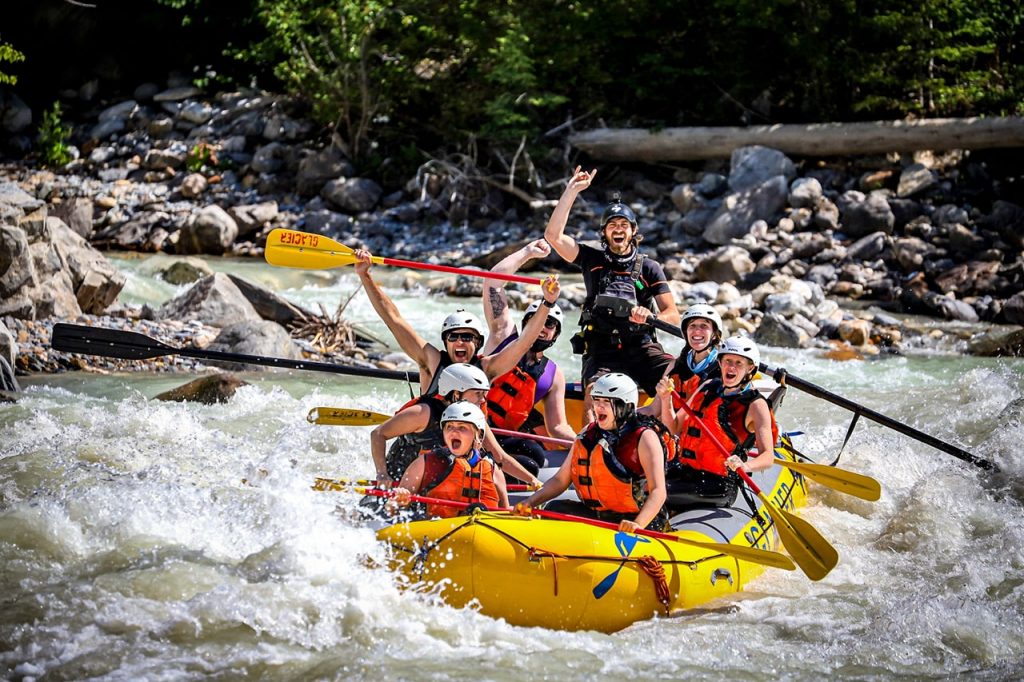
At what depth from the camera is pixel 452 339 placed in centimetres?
523

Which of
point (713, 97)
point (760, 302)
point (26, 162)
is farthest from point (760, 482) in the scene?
point (26, 162)

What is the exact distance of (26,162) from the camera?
18.6 m

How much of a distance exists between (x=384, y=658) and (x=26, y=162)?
55.5 feet

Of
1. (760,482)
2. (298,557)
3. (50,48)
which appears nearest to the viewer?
(298,557)

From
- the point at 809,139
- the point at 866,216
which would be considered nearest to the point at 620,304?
the point at 866,216

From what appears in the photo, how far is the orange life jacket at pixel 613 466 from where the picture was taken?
16.2 feet

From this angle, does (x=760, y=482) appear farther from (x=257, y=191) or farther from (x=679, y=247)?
(x=257, y=191)

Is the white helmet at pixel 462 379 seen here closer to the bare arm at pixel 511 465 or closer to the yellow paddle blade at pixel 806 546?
the bare arm at pixel 511 465

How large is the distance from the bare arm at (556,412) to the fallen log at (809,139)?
10624mm

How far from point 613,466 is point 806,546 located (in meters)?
1.00

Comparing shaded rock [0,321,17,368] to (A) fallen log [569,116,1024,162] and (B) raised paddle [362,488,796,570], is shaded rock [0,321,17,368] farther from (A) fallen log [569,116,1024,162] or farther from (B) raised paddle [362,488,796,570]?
(A) fallen log [569,116,1024,162]

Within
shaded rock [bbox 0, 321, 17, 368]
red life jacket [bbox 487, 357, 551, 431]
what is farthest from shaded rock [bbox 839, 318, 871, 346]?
shaded rock [bbox 0, 321, 17, 368]

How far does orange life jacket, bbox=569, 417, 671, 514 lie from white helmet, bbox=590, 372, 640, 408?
0.12 meters

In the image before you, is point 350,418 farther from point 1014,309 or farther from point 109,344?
point 1014,309
